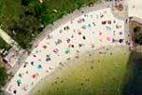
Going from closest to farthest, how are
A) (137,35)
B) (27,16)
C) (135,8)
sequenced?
(27,16)
(137,35)
(135,8)

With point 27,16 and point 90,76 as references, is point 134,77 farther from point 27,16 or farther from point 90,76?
point 27,16

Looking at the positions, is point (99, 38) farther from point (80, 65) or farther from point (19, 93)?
point (19, 93)

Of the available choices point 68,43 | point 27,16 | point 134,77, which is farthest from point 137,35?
point 27,16

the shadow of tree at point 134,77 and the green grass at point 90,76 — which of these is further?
the green grass at point 90,76

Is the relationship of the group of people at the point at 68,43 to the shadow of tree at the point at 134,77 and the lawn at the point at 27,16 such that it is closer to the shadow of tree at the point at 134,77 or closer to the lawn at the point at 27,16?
the lawn at the point at 27,16

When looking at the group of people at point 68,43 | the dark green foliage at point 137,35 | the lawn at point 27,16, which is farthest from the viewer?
the dark green foliage at point 137,35

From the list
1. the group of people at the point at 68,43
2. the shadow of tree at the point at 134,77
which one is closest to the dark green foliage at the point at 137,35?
the group of people at the point at 68,43

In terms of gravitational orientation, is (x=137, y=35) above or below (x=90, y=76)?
above
